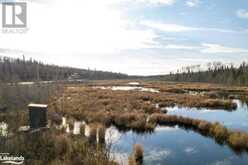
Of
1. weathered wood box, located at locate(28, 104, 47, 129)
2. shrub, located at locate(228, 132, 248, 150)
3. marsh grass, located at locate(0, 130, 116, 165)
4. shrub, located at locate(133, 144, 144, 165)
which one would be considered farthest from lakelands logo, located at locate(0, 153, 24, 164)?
shrub, located at locate(228, 132, 248, 150)

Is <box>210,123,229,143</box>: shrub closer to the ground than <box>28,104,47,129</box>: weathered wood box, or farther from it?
closer to the ground

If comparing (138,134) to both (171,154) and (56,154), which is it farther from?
(56,154)

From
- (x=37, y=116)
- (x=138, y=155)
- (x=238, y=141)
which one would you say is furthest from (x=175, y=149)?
(x=37, y=116)

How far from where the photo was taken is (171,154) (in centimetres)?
1080

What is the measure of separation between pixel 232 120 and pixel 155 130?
7.43 meters

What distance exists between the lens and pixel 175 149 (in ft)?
37.7

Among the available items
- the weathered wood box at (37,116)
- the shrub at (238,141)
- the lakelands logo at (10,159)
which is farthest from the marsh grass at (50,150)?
the shrub at (238,141)

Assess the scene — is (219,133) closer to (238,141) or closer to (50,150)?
(238,141)

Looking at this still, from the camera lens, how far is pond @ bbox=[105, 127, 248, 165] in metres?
9.95

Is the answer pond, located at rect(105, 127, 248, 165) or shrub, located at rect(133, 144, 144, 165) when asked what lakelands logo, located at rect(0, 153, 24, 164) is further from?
shrub, located at rect(133, 144, 144, 165)

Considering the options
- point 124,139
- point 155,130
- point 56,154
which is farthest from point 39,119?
point 155,130

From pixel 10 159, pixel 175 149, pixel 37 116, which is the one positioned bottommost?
pixel 175 149

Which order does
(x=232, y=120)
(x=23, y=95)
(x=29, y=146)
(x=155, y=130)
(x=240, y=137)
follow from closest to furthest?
1. (x=29, y=146)
2. (x=240, y=137)
3. (x=155, y=130)
4. (x=232, y=120)
5. (x=23, y=95)

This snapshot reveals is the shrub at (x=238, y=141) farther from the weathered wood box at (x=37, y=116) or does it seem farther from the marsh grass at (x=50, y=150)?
the weathered wood box at (x=37, y=116)
